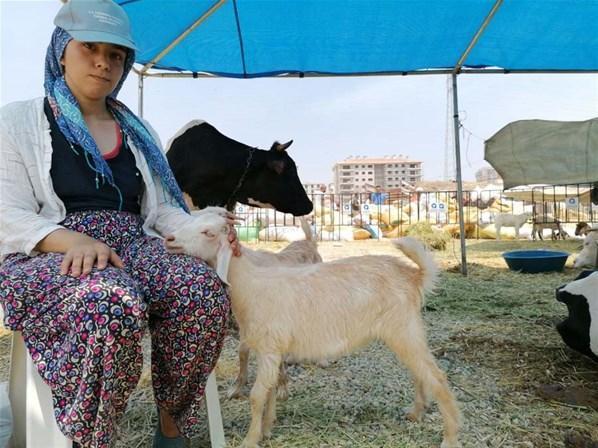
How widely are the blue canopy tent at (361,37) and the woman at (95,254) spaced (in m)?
2.02

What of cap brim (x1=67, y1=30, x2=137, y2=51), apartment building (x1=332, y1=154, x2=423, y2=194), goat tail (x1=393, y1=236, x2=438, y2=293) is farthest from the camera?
apartment building (x1=332, y1=154, x2=423, y2=194)

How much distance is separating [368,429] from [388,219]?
12.5 metres

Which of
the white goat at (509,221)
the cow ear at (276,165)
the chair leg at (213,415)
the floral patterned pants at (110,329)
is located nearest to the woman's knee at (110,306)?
the floral patterned pants at (110,329)

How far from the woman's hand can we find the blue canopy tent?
2.60m

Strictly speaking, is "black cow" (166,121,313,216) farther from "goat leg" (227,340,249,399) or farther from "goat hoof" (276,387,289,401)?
"goat hoof" (276,387,289,401)

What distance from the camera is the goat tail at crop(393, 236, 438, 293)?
197 cm

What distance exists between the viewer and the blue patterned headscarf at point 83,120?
1.63 meters

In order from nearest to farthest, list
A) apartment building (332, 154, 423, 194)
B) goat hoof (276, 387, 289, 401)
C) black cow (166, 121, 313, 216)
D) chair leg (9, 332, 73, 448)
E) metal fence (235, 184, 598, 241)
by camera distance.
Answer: chair leg (9, 332, 73, 448) → goat hoof (276, 387, 289, 401) → black cow (166, 121, 313, 216) → metal fence (235, 184, 598, 241) → apartment building (332, 154, 423, 194)

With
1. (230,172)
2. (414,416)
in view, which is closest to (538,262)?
(230,172)

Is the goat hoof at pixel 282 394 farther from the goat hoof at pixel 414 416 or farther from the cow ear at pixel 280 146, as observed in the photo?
the cow ear at pixel 280 146

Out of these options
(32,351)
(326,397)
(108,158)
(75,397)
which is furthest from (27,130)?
(326,397)

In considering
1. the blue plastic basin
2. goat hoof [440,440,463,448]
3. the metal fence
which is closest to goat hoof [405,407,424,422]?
goat hoof [440,440,463,448]

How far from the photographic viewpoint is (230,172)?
4301 mm

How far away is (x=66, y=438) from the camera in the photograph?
1.32 meters
